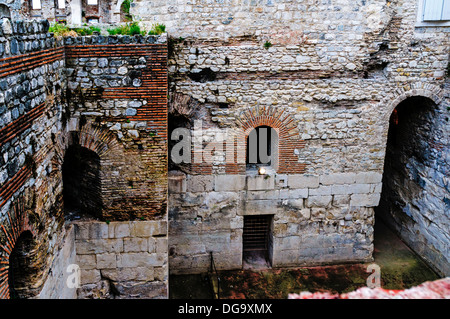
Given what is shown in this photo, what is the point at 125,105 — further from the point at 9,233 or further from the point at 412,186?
the point at 412,186

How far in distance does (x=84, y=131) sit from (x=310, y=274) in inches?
227

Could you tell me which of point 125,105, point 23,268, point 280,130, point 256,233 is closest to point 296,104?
point 280,130

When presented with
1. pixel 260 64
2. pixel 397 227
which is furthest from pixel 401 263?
pixel 260 64

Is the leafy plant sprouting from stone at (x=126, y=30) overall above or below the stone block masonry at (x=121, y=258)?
above

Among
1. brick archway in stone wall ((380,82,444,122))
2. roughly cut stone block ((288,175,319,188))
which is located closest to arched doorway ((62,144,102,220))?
roughly cut stone block ((288,175,319,188))

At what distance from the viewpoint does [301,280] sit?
8734mm

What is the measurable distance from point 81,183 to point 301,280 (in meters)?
5.09

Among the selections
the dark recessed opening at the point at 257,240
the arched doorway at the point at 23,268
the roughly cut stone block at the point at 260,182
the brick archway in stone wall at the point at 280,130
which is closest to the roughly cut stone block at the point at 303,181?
the brick archway in stone wall at the point at 280,130

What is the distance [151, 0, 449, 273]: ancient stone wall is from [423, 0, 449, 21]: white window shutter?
0.22 m

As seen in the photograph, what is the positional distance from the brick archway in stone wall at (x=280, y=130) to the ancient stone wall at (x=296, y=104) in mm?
22

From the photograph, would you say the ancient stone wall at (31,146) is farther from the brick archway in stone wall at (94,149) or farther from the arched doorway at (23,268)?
the brick archway in stone wall at (94,149)

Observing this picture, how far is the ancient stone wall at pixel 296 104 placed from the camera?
7.94 m

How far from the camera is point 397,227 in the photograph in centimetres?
1050

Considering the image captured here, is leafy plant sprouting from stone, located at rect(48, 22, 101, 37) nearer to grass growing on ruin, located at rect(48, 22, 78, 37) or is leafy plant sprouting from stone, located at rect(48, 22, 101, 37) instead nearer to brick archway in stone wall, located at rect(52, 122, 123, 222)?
grass growing on ruin, located at rect(48, 22, 78, 37)
